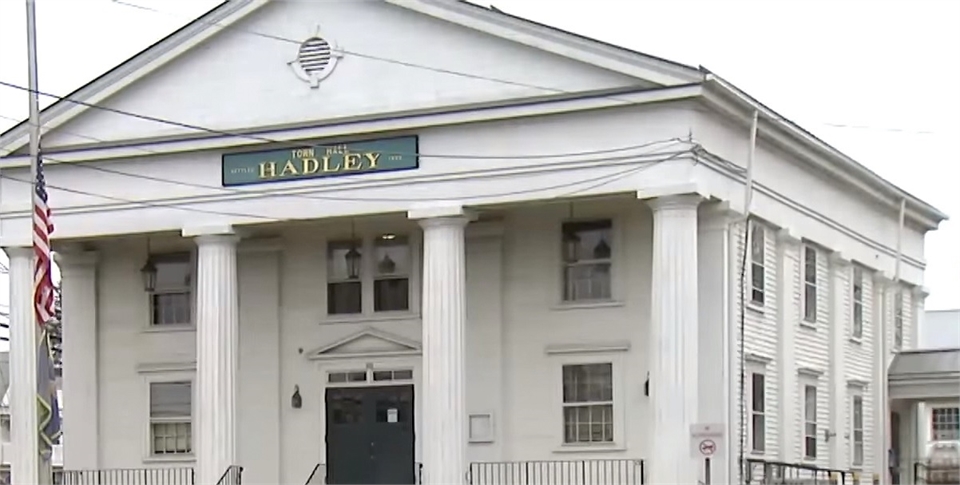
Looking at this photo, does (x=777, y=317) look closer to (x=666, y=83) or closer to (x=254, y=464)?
(x=666, y=83)

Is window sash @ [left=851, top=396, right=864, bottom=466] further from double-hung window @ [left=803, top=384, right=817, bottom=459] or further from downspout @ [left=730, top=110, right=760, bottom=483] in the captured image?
downspout @ [left=730, top=110, right=760, bottom=483]

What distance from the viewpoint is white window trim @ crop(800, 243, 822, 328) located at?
117 feet

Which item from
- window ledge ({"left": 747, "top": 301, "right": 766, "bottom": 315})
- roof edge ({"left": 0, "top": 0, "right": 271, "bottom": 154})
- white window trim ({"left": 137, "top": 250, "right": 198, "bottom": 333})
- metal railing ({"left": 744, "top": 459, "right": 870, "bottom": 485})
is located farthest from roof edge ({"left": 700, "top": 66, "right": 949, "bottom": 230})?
white window trim ({"left": 137, "top": 250, "right": 198, "bottom": 333})

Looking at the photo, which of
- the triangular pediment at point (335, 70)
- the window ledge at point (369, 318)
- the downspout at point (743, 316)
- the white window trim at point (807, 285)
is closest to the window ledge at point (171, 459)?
the window ledge at point (369, 318)

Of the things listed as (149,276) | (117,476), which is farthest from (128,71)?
(117,476)

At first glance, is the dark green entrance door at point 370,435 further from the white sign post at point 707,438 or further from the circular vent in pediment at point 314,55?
the white sign post at point 707,438

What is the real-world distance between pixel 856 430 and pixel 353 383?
11.7 meters

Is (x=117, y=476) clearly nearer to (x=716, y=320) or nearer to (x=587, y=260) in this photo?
(x=587, y=260)

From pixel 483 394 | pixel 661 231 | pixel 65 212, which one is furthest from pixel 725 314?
pixel 65 212

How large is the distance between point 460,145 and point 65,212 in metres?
8.42

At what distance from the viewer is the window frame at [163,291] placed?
1426 inches

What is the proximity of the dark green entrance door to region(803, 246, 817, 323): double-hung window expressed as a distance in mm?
8311

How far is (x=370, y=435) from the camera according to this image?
34.3 m

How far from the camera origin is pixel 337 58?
32.4 m
